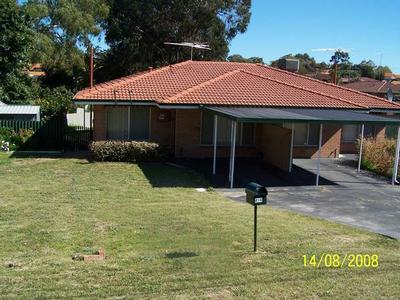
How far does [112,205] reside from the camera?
11828 millimetres

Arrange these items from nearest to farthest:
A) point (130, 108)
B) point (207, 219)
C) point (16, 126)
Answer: point (207, 219) < point (130, 108) < point (16, 126)

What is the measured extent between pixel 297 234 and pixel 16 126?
53.4 feet

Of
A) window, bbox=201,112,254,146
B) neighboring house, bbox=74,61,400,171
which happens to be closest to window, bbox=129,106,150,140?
neighboring house, bbox=74,61,400,171

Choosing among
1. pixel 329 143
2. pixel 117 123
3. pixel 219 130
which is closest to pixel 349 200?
pixel 219 130

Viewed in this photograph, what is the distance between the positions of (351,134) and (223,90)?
736 centimetres

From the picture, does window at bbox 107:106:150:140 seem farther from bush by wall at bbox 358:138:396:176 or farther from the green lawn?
bush by wall at bbox 358:138:396:176

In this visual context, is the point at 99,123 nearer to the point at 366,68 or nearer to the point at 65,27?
the point at 65,27

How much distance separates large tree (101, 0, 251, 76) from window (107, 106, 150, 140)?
19.6 metres

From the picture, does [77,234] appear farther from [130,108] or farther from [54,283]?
[130,108]

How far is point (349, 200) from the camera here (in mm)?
13656

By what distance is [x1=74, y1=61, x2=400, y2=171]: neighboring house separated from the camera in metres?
18.5

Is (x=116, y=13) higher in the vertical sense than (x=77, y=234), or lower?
higher

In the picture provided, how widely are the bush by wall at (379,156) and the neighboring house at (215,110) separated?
1.44m

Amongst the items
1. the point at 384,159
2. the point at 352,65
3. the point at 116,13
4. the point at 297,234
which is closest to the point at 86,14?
the point at 116,13
